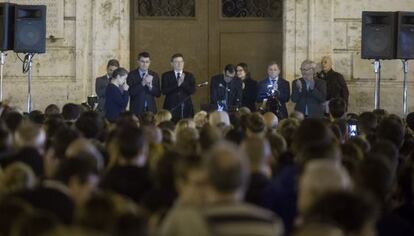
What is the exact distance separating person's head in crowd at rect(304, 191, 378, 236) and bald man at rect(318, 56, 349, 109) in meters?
13.3

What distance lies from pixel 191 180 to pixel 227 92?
466 inches

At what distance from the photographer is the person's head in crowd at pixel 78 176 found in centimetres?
659

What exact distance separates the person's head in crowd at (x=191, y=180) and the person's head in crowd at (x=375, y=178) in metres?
1.00

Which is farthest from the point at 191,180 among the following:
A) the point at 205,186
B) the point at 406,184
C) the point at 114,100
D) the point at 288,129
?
the point at 114,100

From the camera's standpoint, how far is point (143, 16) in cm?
2075

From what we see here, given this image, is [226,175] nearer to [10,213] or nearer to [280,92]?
[10,213]

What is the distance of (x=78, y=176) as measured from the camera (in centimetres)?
664

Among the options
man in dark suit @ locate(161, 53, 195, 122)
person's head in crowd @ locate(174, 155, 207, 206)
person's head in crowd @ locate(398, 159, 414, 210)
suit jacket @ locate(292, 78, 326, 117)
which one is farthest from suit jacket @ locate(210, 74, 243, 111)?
person's head in crowd @ locate(174, 155, 207, 206)

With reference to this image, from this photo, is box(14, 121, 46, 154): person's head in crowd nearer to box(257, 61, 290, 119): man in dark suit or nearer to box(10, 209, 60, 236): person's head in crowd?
box(10, 209, 60, 236): person's head in crowd

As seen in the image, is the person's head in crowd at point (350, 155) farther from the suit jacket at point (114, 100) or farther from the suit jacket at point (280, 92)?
the suit jacket at point (280, 92)

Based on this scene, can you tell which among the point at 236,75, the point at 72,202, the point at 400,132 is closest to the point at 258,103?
the point at 236,75

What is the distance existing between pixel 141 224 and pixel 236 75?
43.4ft

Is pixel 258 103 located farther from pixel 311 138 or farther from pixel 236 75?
pixel 311 138

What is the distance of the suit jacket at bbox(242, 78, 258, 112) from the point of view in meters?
18.3
